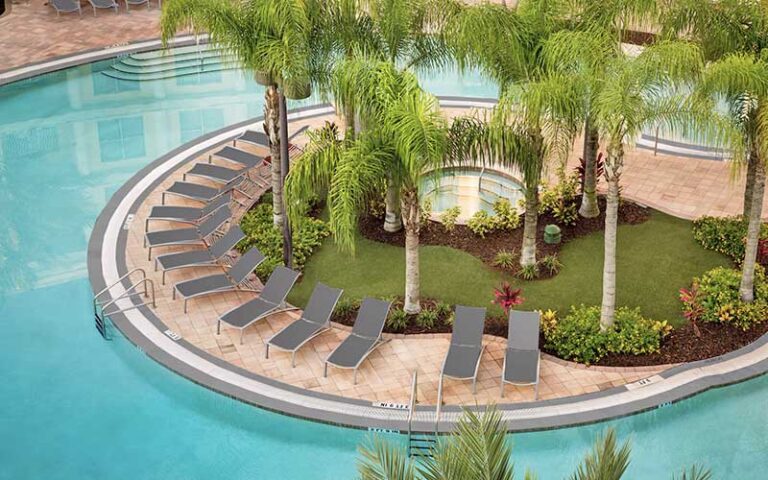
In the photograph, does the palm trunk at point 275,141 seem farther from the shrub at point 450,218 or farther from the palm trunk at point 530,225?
the palm trunk at point 530,225

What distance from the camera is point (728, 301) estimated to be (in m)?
16.4

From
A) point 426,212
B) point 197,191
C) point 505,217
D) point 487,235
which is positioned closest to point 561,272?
point 487,235

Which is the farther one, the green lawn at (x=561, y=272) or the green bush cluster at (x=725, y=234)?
the green bush cluster at (x=725, y=234)

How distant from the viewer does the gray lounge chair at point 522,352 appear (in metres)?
14.8

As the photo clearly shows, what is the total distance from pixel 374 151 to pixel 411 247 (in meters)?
1.89

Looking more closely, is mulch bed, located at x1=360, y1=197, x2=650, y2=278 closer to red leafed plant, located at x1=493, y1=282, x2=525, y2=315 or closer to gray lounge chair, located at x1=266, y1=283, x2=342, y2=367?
red leafed plant, located at x1=493, y1=282, x2=525, y2=315

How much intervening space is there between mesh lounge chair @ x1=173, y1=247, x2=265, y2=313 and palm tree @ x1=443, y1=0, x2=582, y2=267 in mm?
4247

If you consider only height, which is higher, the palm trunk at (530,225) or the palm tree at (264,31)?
the palm tree at (264,31)

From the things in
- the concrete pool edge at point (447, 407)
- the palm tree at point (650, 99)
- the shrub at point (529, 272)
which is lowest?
the concrete pool edge at point (447, 407)

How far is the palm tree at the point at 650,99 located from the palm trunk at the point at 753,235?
167cm

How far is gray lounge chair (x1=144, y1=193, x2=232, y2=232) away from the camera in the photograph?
1898 cm

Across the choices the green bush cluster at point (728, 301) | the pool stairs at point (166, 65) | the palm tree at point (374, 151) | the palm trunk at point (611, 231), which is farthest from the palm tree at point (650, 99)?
the pool stairs at point (166, 65)

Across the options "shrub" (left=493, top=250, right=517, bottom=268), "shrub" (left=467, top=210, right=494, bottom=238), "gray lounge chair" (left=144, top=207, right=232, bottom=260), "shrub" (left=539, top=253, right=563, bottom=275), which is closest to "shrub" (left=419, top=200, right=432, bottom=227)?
"shrub" (left=467, top=210, right=494, bottom=238)

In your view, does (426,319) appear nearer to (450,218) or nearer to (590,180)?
(450,218)
